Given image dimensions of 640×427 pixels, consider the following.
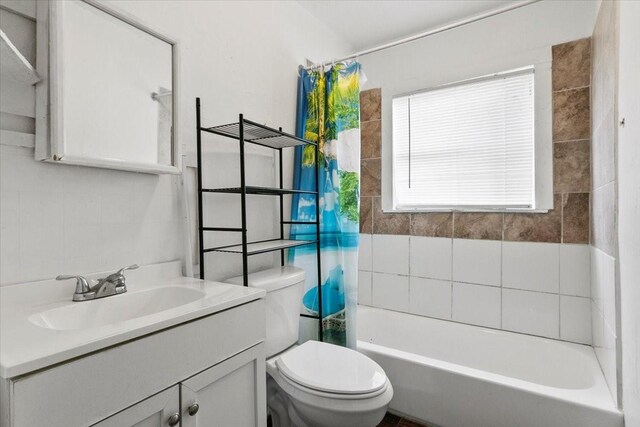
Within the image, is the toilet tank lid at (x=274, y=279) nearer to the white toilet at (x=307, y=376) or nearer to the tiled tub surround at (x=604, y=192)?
Answer: the white toilet at (x=307, y=376)

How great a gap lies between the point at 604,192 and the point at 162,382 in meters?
1.90

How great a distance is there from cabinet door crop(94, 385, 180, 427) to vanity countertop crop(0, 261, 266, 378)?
0.17 metres

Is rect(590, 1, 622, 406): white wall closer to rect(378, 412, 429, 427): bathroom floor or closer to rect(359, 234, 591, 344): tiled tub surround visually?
rect(359, 234, 591, 344): tiled tub surround

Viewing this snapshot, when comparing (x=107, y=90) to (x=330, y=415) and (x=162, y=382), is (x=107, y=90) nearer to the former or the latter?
(x=162, y=382)

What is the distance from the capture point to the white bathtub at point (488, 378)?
4.51ft

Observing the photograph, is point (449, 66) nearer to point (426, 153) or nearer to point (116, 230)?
point (426, 153)

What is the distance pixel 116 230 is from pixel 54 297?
11.3 inches

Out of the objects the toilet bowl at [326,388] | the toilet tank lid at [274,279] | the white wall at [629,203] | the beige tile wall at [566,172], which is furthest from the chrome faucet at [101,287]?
the beige tile wall at [566,172]

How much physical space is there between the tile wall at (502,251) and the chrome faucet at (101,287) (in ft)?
6.08

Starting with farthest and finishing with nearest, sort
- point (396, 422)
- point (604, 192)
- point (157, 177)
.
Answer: point (396, 422) < point (604, 192) < point (157, 177)

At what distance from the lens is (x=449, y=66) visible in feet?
7.73

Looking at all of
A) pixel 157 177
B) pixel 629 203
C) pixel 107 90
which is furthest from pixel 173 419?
pixel 629 203

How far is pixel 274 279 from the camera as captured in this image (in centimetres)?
157

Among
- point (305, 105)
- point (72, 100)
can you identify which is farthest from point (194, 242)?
point (305, 105)
